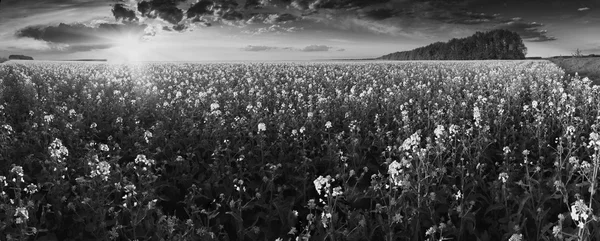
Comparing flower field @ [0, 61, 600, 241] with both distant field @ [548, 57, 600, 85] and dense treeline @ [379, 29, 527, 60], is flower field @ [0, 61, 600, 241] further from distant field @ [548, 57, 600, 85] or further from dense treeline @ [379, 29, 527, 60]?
dense treeline @ [379, 29, 527, 60]

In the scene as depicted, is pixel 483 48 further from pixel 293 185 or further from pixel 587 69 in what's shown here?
pixel 293 185

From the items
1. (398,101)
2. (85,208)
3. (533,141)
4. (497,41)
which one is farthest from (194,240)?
(497,41)

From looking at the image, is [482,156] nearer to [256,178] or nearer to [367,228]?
[367,228]

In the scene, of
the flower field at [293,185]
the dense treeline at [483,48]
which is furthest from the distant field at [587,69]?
the dense treeline at [483,48]

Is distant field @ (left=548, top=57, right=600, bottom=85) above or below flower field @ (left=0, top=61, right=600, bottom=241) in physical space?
above

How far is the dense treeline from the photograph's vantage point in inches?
3770

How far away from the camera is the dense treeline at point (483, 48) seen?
95750 mm

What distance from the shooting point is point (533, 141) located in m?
8.65

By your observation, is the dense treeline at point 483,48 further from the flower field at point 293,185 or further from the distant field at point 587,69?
the flower field at point 293,185

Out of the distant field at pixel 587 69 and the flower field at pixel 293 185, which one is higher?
the distant field at pixel 587 69

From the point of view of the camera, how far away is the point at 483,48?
315ft

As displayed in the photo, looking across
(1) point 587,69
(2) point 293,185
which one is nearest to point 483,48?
(1) point 587,69

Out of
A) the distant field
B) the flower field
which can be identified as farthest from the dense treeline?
the flower field

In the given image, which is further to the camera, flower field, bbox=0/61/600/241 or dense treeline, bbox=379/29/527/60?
dense treeline, bbox=379/29/527/60
